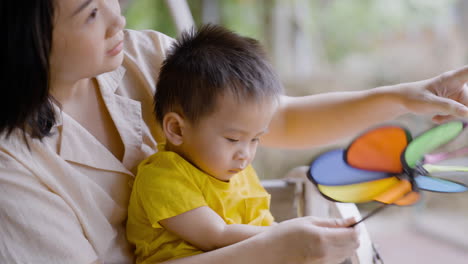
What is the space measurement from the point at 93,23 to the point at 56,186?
0.24m

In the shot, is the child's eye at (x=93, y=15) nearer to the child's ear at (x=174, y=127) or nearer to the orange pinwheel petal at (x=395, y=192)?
the child's ear at (x=174, y=127)

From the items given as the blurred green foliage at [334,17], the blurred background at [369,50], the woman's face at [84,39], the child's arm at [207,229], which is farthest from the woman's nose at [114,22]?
the blurred green foliage at [334,17]

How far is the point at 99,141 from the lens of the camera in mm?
853

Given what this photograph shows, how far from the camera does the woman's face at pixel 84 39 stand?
69cm

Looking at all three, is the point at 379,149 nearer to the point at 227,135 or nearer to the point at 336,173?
the point at 336,173

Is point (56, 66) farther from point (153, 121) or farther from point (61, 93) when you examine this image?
point (153, 121)

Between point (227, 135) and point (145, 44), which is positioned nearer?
point (227, 135)

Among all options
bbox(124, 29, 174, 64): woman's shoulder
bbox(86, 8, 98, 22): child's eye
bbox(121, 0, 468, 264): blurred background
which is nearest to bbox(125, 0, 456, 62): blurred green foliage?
bbox(121, 0, 468, 264): blurred background

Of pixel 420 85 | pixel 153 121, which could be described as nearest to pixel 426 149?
pixel 420 85

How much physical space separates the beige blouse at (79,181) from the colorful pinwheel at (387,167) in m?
0.31

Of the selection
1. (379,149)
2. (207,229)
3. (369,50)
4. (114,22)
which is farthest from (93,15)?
(369,50)

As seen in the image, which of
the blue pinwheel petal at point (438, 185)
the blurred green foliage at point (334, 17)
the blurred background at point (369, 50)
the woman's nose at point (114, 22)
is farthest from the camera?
the blurred green foliage at point (334, 17)

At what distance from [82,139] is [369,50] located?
294 centimetres

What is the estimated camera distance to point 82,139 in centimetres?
81
